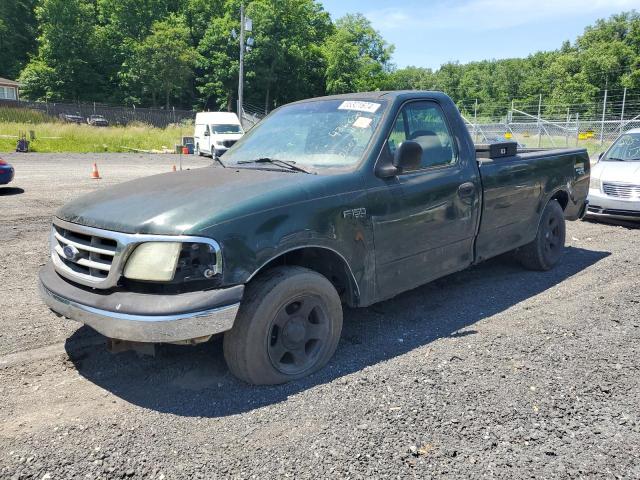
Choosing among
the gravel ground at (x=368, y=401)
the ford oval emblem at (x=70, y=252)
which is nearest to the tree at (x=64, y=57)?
the gravel ground at (x=368, y=401)

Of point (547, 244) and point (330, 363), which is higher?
point (547, 244)

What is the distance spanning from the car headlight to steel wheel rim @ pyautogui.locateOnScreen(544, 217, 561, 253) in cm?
439

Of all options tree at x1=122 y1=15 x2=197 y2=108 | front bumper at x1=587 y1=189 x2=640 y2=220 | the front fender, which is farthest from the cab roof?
tree at x1=122 y1=15 x2=197 y2=108

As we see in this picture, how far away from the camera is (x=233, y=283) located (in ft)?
10.1

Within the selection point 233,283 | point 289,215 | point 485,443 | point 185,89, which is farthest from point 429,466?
point 185,89

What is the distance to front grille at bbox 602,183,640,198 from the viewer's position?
8664 mm

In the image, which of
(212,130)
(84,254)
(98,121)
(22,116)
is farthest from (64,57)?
(84,254)

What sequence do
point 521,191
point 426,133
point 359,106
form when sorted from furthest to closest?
point 521,191 < point 426,133 < point 359,106

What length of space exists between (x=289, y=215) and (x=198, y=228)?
0.61m

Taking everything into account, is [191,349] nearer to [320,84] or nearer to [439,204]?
[439,204]

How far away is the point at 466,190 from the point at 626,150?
6.99m

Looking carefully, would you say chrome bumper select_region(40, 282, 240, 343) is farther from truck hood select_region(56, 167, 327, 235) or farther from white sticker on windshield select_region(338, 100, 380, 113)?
white sticker on windshield select_region(338, 100, 380, 113)

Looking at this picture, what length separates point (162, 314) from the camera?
2.91m

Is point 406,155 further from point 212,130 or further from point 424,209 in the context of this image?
point 212,130
